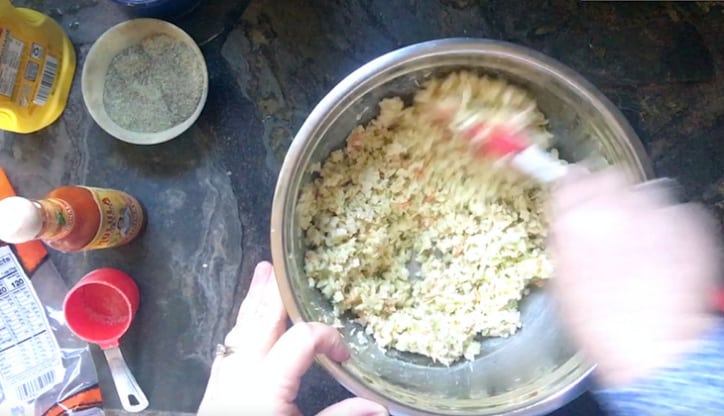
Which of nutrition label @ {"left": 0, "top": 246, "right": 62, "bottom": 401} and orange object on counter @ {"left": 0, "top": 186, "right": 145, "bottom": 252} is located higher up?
orange object on counter @ {"left": 0, "top": 186, "right": 145, "bottom": 252}

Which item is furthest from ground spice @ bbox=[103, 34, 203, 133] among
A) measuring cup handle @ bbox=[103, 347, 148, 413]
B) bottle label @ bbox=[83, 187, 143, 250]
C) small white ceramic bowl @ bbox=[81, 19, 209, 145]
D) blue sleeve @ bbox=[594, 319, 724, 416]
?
blue sleeve @ bbox=[594, 319, 724, 416]

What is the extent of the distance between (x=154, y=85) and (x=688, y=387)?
0.81 m

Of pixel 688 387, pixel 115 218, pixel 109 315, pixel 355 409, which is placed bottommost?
pixel 109 315

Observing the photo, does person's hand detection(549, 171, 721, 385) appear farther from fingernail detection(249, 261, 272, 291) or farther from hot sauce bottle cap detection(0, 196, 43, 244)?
hot sauce bottle cap detection(0, 196, 43, 244)

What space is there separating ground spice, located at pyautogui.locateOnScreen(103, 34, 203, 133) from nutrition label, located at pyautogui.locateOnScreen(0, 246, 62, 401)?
0.90 feet

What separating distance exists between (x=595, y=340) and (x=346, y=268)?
0.34m

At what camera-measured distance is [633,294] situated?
2.82 feet

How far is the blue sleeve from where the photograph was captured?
2.65 ft

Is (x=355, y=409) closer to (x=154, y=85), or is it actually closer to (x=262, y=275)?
(x=262, y=275)

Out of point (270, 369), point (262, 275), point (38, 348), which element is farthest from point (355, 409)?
point (38, 348)

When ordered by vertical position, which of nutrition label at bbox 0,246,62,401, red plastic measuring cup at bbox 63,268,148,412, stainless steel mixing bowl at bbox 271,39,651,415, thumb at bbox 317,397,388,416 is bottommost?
nutrition label at bbox 0,246,62,401

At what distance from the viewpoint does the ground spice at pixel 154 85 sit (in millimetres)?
1174

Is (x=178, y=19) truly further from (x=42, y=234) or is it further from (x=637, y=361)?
(x=637, y=361)

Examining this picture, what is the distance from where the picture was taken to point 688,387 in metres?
0.81
